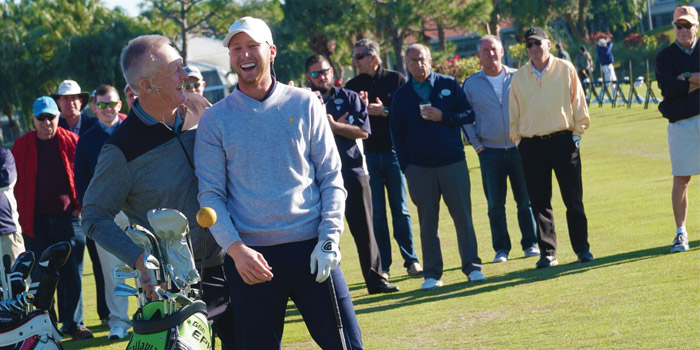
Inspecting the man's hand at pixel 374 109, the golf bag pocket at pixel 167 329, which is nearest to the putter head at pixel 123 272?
the golf bag pocket at pixel 167 329

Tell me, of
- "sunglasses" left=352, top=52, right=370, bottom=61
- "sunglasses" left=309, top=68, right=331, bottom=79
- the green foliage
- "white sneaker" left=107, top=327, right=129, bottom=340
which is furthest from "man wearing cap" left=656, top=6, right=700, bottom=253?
the green foliage

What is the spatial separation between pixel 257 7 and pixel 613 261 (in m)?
46.4

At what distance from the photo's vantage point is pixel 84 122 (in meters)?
10.9

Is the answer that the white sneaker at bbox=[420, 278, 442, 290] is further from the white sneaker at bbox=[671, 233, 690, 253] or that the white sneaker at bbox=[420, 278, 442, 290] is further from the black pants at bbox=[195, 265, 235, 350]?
the black pants at bbox=[195, 265, 235, 350]

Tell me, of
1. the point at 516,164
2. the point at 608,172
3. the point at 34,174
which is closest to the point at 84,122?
the point at 34,174

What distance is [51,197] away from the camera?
10023mm

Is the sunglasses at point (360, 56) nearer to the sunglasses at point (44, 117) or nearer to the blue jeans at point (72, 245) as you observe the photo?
the sunglasses at point (44, 117)

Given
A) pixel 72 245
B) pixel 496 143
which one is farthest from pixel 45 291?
pixel 496 143

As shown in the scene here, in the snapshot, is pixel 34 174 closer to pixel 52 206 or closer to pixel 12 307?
pixel 52 206

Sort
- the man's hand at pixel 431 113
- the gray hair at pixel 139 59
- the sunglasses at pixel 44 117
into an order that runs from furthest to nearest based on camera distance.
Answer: the sunglasses at pixel 44 117 < the man's hand at pixel 431 113 < the gray hair at pixel 139 59

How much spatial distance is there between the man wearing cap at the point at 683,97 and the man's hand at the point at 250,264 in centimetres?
618

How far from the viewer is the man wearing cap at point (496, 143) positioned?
37.0 feet

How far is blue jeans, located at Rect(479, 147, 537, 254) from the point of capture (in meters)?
11.3

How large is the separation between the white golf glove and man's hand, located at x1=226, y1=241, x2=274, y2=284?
0.21m
